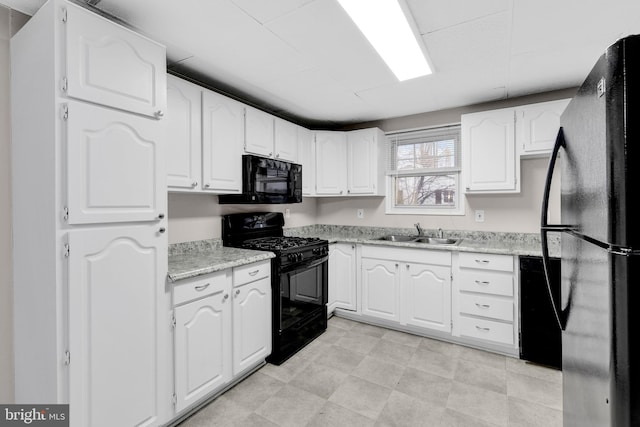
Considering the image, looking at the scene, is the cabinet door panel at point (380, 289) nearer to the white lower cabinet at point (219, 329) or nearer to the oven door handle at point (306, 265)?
the oven door handle at point (306, 265)

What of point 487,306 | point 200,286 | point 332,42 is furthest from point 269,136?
point 487,306

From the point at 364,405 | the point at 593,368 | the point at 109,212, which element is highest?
the point at 109,212

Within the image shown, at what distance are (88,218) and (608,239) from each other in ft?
6.17

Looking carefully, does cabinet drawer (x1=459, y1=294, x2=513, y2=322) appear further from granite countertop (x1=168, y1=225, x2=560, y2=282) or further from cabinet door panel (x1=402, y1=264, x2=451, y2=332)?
granite countertop (x1=168, y1=225, x2=560, y2=282)

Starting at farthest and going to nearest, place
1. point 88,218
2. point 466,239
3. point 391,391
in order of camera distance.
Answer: point 466,239 < point 391,391 < point 88,218

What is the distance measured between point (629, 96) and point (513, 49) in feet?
6.06

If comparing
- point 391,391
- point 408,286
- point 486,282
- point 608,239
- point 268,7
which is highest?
point 268,7

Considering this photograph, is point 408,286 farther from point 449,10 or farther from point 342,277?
point 449,10

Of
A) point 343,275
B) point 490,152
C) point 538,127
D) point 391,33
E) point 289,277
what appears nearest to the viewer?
point 391,33

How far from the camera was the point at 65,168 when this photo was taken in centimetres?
137

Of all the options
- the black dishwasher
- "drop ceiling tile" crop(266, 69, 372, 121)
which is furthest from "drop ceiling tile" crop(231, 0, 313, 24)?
the black dishwasher

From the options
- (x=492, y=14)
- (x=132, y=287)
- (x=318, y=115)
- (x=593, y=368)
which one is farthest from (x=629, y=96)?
(x=318, y=115)

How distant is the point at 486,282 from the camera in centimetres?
267

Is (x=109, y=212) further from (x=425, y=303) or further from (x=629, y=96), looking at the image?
(x=425, y=303)
